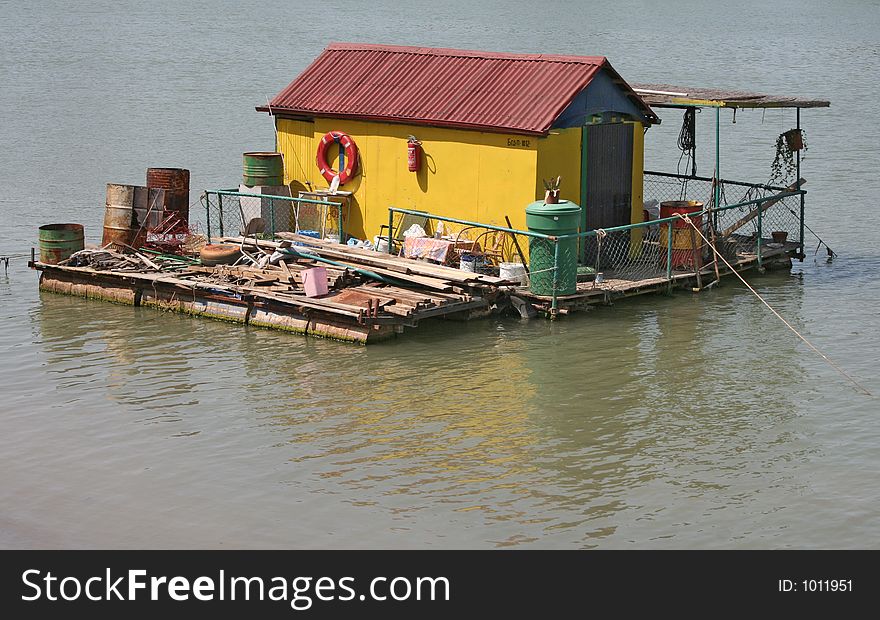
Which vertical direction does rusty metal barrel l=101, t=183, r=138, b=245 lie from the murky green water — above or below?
above

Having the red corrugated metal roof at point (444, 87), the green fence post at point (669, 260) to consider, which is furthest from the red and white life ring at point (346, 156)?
the green fence post at point (669, 260)

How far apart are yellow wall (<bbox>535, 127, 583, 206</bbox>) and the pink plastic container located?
3992 mm

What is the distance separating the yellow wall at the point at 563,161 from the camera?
75.4 feet

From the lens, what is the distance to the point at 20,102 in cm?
5403

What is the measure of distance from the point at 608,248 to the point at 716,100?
320 cm

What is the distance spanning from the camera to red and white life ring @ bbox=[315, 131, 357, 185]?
24938mm

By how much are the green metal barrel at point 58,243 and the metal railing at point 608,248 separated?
575cm

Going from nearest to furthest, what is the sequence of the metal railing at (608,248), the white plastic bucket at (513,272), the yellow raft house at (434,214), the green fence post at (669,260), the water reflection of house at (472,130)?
the yellow raft house at (434,214) < the metal railing at (608,248) < the white plastic bucket at (513,272) < the water reflection of house at (472,130) < the green fence post at (669,260)

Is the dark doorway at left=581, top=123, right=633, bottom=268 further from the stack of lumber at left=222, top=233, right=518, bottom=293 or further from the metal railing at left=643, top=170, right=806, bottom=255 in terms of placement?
the stack of lumber at left=222, top=233, right=518, bottom=293

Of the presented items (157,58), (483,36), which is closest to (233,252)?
(157,58)

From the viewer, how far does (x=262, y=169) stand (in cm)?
2564

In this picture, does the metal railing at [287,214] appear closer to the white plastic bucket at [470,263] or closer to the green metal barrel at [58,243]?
the green metal barrel at [58,243]

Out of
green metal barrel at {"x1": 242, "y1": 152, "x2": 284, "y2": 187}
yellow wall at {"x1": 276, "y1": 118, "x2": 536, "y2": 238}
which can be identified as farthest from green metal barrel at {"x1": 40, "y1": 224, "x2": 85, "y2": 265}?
yellow wall at {"x1": 276, "y1": 118, "x2": 536, "y2": 238}

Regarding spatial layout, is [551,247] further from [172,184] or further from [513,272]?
[172,184]
